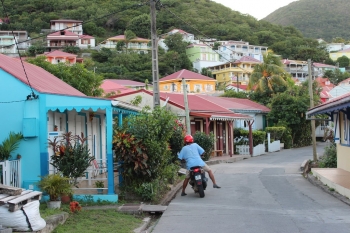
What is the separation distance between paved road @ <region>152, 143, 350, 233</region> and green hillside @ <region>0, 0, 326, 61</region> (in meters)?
91.1

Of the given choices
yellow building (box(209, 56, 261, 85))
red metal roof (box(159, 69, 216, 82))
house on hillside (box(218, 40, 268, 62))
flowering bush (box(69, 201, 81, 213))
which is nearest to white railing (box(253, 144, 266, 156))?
red metal roof (box(159, 69, 216, 82))

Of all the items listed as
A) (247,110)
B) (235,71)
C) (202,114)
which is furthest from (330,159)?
(235,71)

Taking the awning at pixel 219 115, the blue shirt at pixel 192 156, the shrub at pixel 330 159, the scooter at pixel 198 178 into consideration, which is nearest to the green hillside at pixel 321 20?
the awning at pixel 219 115

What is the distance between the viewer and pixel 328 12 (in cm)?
19112

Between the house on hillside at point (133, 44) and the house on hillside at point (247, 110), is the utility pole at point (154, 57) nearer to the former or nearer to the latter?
the house on hillside at point (247, 110)

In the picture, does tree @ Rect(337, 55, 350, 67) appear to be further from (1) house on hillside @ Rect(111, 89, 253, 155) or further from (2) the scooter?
(2) the scooter

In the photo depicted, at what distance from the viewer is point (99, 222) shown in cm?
972

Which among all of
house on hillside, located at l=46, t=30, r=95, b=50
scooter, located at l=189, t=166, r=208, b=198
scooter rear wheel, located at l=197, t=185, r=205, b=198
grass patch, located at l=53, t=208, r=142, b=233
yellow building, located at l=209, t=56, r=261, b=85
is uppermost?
house on hillside, located at l=46, t=30, r=95, b=50

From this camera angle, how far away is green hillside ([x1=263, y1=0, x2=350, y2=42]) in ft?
594

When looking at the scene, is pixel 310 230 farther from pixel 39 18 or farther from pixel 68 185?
pixel 39 18

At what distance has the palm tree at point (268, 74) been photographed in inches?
2048

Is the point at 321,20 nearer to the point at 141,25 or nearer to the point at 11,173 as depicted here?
the point at 141,25

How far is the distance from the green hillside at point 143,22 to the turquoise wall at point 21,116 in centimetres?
9197

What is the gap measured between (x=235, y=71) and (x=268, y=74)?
138 feet
